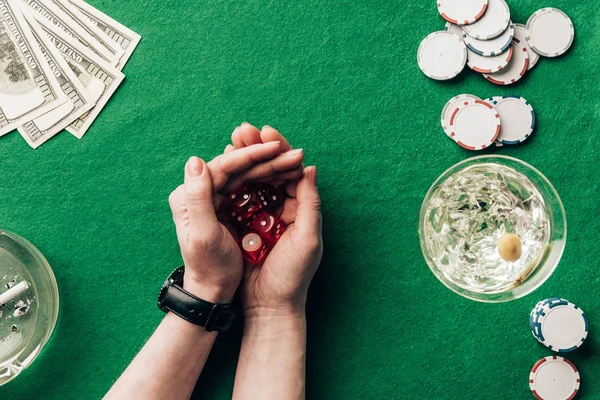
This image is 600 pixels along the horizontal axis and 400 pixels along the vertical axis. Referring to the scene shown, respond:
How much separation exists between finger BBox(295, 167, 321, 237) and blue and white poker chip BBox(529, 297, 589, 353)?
744mm

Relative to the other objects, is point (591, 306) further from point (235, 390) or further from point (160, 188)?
point (160, 188)

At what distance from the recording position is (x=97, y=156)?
1.80m

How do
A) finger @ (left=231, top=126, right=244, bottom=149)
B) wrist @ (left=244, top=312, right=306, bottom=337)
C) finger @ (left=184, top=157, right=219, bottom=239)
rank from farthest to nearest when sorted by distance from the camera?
wrist @ (left=244, top=312, right=306, bottom=337) < finger @ (left=231, top=126, right=244, bottom=149) < finger @ (left=184, top=157, right=219, bottom=239)

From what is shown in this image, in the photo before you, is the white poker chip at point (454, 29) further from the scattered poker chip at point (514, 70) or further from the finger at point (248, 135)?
the finger at point (248, 135)

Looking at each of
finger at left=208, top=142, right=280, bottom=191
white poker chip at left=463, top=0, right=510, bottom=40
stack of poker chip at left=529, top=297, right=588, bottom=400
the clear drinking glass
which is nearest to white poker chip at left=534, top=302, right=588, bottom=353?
stack of poker chip at left=529, top=297, right=588, bottom=400

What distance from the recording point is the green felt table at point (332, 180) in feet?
5.80

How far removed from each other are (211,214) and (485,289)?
28.0 inches

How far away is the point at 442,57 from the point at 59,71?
1.18m

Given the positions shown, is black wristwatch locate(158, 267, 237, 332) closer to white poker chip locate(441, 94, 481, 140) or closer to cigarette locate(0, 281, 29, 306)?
cigarette locate(0, 281, 29, 306)

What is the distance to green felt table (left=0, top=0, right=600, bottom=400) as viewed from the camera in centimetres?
177

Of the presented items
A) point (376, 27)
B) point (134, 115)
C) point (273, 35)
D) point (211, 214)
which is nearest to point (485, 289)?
point (211, 214)

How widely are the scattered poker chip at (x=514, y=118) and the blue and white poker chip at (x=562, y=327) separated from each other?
50cm

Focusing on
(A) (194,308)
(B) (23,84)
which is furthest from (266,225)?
(B) (23,84)

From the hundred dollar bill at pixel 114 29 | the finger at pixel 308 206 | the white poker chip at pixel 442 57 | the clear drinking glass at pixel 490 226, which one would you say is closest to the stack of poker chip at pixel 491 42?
the white poker chip at pixel 442 57
